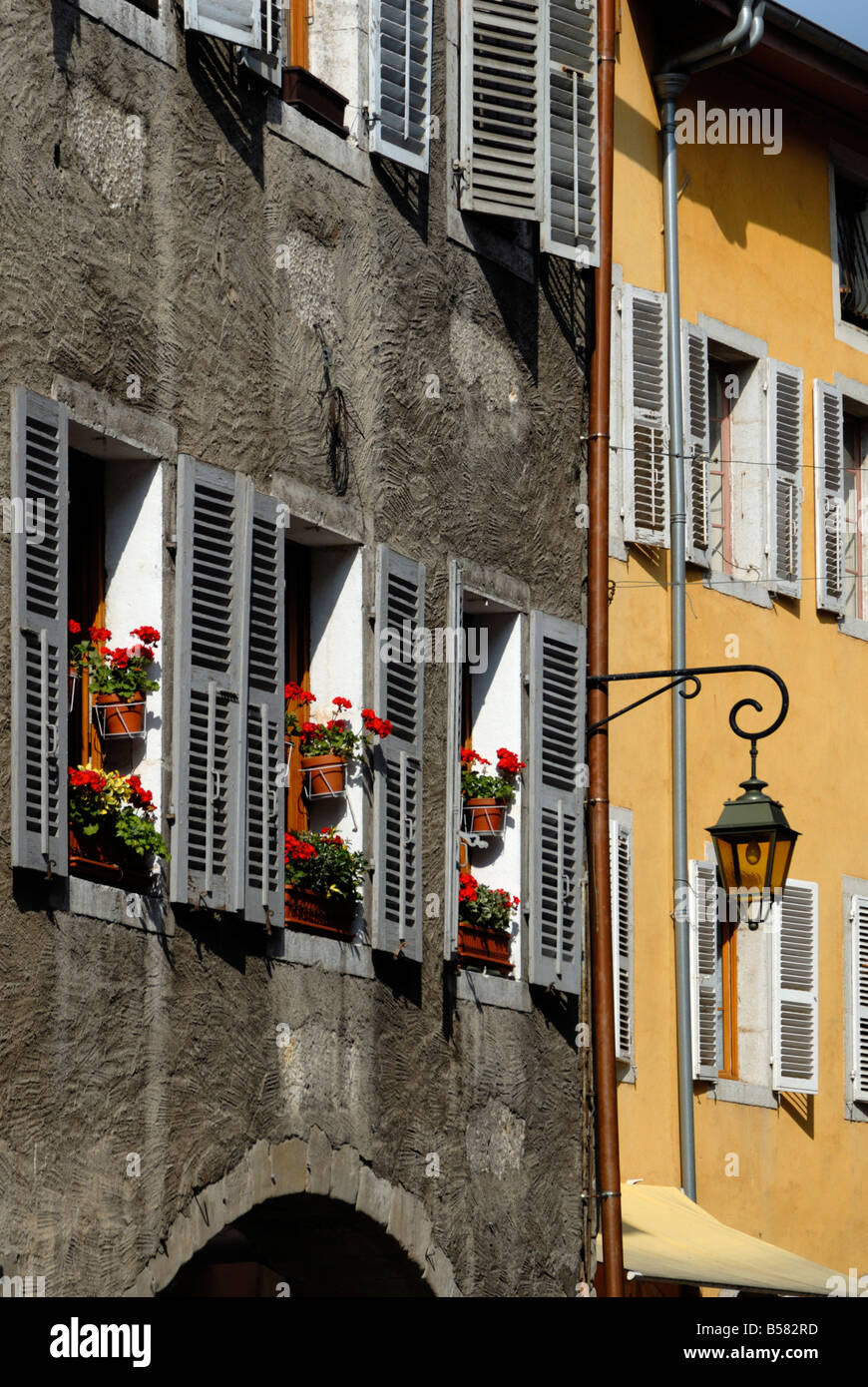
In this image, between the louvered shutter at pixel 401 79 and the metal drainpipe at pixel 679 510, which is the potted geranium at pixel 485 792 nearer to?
the metal drainpipe at pixel 679 510

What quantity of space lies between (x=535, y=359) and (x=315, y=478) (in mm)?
2246

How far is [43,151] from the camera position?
10250 mm

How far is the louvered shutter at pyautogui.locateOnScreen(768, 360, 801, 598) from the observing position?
16.6 meters

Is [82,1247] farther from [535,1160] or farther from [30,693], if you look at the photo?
[535,1160]

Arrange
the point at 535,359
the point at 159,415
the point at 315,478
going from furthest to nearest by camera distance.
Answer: the point at 535,359 → the point at 315,478 → the point at 159,415

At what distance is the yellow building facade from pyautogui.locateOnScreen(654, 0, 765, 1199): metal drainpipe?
68 millimetres

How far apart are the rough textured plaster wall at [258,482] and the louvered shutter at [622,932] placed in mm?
1353

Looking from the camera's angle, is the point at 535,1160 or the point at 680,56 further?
the point at 680,56

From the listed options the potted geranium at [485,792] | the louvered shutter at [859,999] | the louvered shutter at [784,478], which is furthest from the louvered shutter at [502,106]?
the louvered shutter at [859,999]

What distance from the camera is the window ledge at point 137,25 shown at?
34.7 ft

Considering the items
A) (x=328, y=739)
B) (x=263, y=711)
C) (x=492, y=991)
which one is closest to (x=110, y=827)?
(x=263, y=711)

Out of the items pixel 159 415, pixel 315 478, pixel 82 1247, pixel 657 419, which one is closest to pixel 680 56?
pixel 657 419

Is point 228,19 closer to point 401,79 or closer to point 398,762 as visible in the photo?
point 401,79

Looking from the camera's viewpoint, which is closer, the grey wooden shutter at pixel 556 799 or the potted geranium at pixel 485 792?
the potted geranium at pixel 485 792
